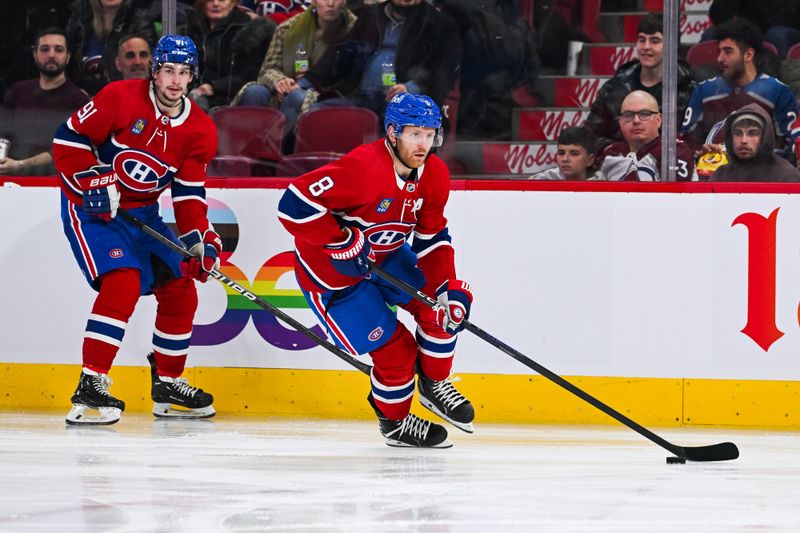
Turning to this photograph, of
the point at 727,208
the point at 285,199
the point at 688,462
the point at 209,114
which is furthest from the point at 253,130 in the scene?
the point at 688,462

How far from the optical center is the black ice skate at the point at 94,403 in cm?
405

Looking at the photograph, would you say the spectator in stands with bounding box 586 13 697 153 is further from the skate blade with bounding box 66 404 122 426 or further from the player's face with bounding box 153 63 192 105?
the skate blade with bounding box 66 404 122 426

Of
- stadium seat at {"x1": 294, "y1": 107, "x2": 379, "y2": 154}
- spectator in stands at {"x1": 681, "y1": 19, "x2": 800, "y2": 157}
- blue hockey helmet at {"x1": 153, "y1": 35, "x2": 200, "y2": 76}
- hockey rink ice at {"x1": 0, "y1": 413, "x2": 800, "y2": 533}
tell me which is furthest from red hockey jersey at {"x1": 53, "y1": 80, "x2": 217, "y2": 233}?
spectator in stands at {"x1": 681, "y1": 19, "x2": 800, "y2": 157}

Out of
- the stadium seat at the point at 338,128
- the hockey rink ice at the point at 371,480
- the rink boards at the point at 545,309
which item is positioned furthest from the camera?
the stadium seat at the point at 338,128

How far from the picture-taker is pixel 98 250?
4.07 meters

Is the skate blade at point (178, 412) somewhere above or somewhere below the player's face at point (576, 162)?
below

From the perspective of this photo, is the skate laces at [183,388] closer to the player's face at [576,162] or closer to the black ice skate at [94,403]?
the black ice skate at [94,403]

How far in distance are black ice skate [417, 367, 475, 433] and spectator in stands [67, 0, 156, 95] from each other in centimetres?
173

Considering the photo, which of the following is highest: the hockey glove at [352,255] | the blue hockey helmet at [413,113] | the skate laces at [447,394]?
the blue hockey helmet at [413,113]

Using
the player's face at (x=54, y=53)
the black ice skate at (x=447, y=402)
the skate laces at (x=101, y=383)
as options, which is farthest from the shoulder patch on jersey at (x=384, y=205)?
the player's face at (x=54, y=53)

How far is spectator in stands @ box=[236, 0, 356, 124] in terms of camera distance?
4.48 metres

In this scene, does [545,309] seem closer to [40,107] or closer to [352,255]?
[352,255]

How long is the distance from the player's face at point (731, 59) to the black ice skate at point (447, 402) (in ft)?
4.70

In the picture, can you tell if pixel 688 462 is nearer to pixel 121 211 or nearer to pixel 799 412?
pixel 799 412
